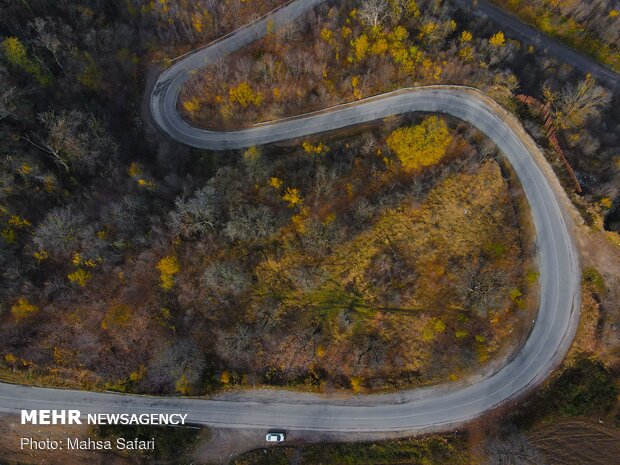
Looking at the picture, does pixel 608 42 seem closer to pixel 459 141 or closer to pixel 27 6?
pixel 459 141

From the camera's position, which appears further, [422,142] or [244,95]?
[244,95]

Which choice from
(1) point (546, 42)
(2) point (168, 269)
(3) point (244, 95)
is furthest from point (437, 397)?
(1) point (546, 42)

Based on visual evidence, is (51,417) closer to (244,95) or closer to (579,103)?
(244,95)

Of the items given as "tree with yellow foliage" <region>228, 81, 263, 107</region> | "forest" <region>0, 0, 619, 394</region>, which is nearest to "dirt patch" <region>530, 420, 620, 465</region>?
"forest" <region>0, 0, 619, 394</region>

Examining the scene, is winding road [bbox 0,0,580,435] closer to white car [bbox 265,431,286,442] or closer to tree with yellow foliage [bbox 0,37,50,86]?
white car [bbox 265,431,286,442]

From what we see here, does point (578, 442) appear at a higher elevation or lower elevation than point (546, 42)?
lower

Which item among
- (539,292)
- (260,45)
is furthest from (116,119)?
(539,292)

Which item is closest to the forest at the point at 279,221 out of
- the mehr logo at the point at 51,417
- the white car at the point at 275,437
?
the mehr logo at the point at 51,417

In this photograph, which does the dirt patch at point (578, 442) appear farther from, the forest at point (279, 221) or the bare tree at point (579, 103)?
the bare tree at point (579, 103)

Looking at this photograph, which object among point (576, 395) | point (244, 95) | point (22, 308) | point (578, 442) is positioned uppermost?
point (244, 95)
